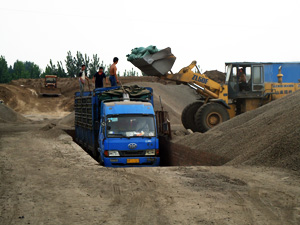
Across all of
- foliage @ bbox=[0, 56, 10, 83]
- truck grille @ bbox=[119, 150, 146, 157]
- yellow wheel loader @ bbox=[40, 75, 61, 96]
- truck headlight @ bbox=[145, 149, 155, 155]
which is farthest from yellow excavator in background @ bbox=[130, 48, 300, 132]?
foliage @ bbox=[0, 56, 10, 83]

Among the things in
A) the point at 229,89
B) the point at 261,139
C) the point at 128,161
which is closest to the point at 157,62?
the point at 229,89

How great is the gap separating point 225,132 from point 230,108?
5771 millimetres

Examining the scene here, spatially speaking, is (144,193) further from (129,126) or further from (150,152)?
(129,126)

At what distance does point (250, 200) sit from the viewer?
7.48m

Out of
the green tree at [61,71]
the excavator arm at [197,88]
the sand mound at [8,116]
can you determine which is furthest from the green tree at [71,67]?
the excavator arm at [197,88]

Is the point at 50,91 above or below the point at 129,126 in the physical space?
above

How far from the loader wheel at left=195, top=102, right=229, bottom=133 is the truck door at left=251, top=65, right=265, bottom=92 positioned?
7.37ft

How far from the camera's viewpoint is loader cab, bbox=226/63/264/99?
69.5ft

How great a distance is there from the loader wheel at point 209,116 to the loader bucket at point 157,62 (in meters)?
2.57

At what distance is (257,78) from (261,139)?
8.97 meters

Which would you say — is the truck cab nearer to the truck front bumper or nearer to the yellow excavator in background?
the truck front bumper

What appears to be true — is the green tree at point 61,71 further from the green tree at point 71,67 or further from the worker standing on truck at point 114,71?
the worker standing on truck at point 114,71

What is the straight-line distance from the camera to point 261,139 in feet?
42.2

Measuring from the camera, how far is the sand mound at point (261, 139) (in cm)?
1129
